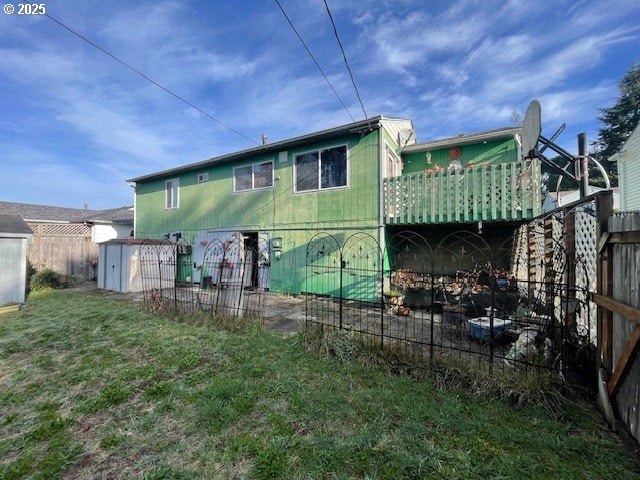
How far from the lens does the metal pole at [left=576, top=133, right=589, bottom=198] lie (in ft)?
15.2

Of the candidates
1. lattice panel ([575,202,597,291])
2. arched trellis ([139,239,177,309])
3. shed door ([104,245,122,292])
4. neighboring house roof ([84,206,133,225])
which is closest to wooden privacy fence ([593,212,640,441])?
lattice panel ([575,202,597,291])

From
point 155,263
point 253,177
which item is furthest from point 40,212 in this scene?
point 253,177

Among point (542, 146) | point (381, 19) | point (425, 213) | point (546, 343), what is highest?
point (381, 19)

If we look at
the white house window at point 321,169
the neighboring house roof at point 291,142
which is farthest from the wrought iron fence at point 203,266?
the neighboring house roof at point 291,142

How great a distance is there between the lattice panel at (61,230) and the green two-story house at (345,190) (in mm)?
5729

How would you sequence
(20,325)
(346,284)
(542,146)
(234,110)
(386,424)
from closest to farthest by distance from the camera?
(386,424) < (542,146) < (20,325) < (346,284) < (234,110)

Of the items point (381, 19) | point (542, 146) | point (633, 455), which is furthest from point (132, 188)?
point (633, 455)

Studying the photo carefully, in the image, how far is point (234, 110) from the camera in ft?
40.1

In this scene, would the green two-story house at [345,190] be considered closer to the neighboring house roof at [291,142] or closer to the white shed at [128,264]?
the neighboring house roof at [291,142]

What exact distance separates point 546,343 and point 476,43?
319 inches

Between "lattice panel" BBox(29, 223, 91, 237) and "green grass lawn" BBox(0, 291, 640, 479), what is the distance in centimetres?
1142

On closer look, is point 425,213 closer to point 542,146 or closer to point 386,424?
point 542,146

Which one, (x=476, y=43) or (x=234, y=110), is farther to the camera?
(x=234, y=110)

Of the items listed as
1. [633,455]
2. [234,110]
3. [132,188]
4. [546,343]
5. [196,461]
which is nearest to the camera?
[633,455]
